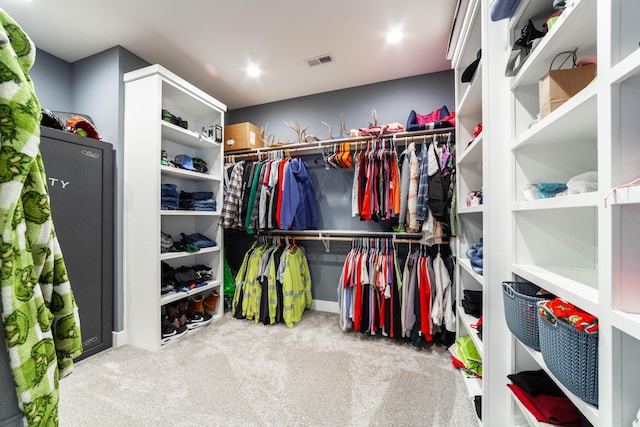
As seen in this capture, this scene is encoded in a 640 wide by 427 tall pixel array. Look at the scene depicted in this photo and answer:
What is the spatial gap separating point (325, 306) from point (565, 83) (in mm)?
2648

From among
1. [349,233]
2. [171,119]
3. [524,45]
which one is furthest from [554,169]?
[171,119]

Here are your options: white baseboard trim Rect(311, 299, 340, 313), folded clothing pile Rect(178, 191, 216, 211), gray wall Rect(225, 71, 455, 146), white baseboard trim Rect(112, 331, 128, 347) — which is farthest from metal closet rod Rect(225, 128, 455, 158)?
white baseboard trim Rect(112, 331, 128, 347)

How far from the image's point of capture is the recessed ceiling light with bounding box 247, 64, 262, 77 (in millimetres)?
2447

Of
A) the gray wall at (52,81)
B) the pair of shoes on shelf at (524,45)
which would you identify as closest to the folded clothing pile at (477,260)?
the pair of shoes on shelf at (524,45)

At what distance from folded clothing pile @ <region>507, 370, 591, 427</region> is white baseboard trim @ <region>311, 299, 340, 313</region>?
191 cm

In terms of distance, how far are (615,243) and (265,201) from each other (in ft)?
7.46

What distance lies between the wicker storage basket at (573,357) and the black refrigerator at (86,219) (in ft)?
8.89

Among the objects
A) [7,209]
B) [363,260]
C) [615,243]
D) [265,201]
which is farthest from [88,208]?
[615,243]

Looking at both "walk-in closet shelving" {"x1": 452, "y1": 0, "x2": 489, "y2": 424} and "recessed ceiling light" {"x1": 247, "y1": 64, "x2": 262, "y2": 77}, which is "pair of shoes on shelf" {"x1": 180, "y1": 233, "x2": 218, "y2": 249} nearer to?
"recessed ceiling light" {"x1": 247, "y1": 64, "x2": 262, "y2": 77}

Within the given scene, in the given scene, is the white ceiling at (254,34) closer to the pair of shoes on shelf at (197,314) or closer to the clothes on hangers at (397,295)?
the clothes on hangers at (397,295)

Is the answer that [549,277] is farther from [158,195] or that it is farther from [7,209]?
[158,195]

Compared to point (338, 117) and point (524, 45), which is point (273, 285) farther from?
point (524, 45)

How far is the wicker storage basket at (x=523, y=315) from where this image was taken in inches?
34.5

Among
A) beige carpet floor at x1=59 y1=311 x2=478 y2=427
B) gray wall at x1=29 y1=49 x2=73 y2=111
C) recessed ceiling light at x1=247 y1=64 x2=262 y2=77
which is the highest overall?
recessed ceiling light at x1=247 y1=64 x2=262 y2=77
